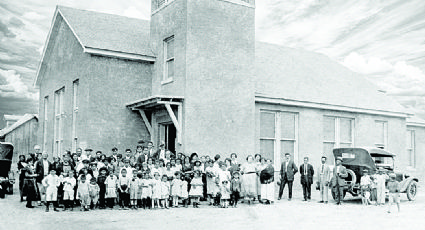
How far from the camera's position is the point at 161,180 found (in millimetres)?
13703

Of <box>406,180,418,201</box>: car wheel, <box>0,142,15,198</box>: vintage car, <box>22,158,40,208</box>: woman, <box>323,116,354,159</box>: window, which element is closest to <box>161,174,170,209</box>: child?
<box>22,158,40,208</box>: woman


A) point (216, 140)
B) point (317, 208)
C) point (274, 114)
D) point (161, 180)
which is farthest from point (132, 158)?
point (274, 114)

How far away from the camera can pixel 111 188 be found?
13273 millimetres

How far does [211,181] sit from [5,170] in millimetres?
7168

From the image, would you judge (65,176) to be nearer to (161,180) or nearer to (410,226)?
(161,180)

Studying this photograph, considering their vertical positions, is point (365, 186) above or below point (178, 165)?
below

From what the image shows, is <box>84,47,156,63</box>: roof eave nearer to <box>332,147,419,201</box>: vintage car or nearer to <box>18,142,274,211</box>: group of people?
<box>18,142,274,211</box>: group of people

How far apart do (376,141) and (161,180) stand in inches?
529

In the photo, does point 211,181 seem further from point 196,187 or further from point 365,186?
point 365,186

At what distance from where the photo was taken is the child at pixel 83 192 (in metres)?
12.8

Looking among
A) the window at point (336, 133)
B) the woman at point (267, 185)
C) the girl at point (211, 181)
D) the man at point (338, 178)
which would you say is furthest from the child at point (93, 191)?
the window at point (336, 133)

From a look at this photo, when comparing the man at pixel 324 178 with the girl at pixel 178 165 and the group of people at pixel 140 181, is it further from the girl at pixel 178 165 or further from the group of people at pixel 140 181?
the girl at pixel 178 165

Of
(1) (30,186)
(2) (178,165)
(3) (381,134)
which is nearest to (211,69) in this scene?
(2) (178,165)

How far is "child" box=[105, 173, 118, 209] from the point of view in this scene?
1325 centimetres
